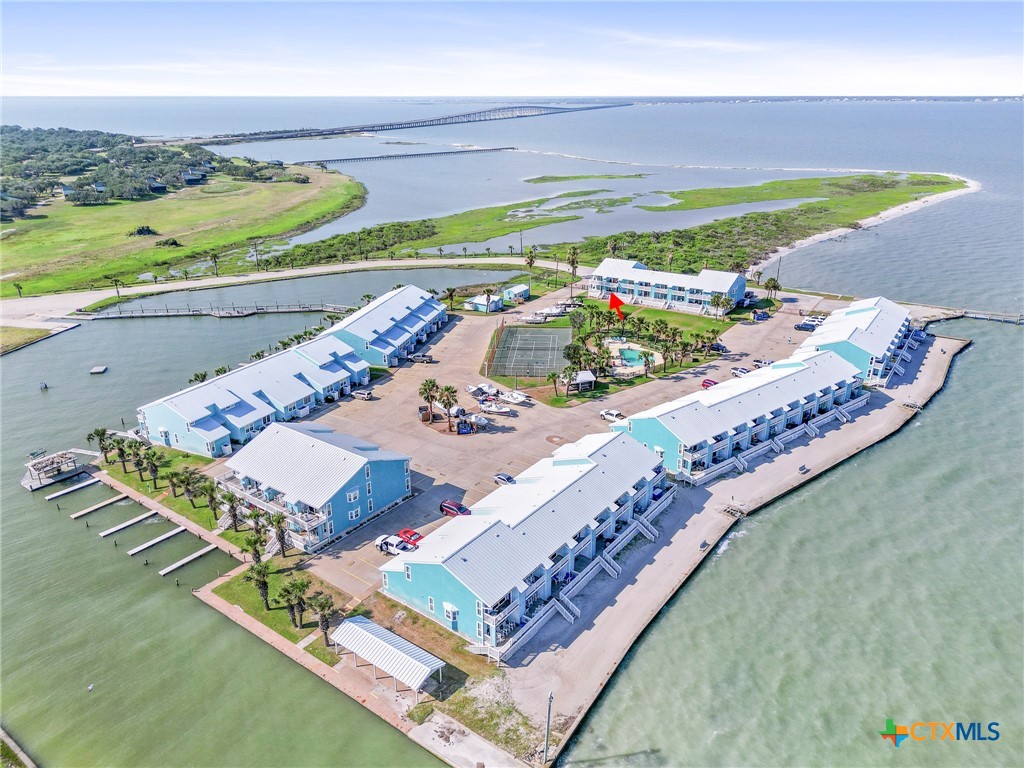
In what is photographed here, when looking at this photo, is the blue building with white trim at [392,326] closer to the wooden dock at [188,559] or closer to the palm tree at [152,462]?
the palm tree at [152,462]

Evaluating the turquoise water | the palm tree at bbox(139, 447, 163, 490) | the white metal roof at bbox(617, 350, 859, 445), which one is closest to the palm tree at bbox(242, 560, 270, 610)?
the turquoise water

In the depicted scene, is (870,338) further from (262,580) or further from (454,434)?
(262,580)

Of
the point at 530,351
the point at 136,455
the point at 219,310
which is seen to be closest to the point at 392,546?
the point at 136,455

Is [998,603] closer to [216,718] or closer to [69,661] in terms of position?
[216,718]

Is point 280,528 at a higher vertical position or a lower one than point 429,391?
lower

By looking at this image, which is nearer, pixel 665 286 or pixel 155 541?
pixel 155 541

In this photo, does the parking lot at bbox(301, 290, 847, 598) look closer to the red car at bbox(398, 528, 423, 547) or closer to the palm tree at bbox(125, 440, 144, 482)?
the red car at bbox(398, 528, 423, 547)
